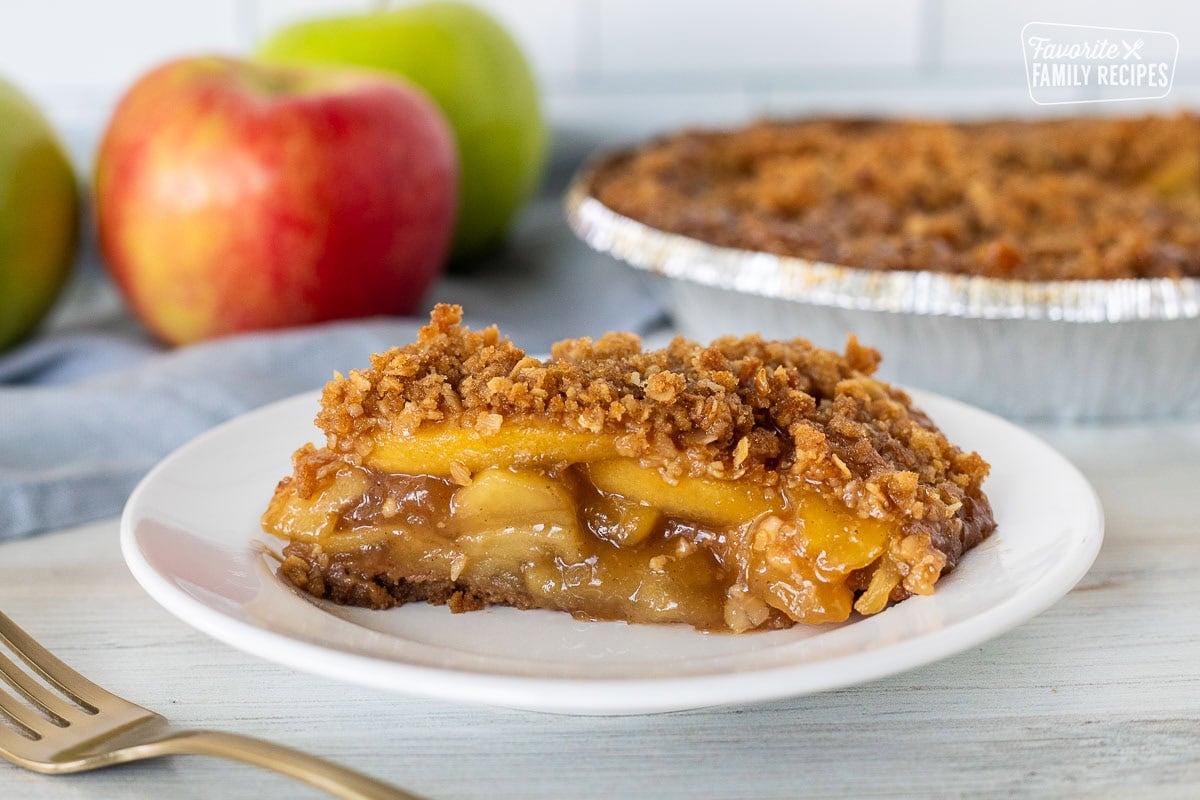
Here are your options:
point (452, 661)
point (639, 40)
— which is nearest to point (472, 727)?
point (452, 661)

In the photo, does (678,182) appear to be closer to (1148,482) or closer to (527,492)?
(1148,482)

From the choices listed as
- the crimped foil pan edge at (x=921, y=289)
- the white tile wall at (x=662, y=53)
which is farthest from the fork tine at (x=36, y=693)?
the white tile wall at (x=662, y=53)

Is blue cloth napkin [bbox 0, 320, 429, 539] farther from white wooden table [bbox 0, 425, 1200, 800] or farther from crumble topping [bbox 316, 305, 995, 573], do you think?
crumble topping [bbox 316, 305, 995, 573]

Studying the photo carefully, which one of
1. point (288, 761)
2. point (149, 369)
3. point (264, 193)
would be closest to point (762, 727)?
point (288, 761)

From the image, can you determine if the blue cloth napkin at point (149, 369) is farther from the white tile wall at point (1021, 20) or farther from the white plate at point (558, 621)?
the white tile wall at point (1021, 20)

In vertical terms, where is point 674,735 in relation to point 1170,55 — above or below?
below
